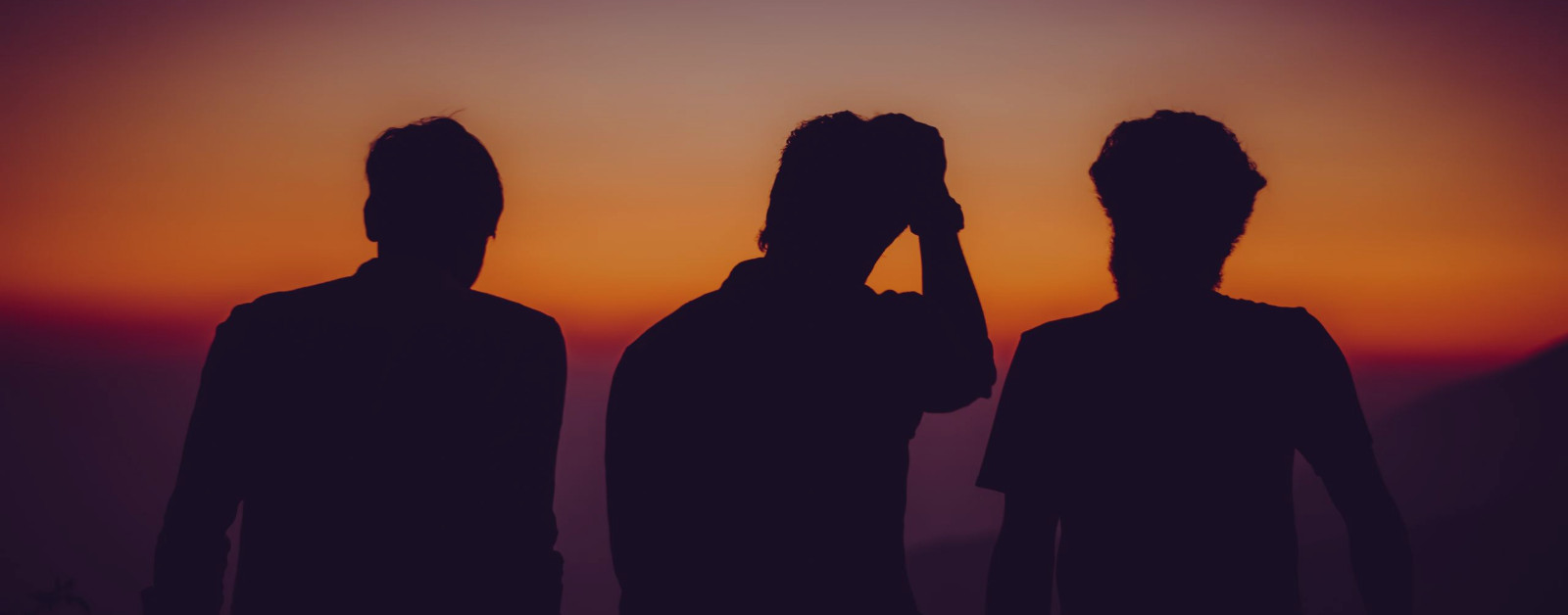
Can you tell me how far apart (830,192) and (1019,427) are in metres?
0.85

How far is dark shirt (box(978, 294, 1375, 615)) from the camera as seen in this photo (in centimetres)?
217

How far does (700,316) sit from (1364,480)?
1.56 m

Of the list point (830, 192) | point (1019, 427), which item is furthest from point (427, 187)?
point (1019, 427)

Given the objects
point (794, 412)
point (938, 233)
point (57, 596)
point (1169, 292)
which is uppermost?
point (938, 233)

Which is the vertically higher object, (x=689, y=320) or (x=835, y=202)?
(x=835, y=202)

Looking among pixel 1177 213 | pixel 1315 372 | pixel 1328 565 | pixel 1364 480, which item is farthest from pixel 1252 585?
pixel 1328 565

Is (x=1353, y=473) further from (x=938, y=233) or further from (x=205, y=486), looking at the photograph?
(x=205, y=486)

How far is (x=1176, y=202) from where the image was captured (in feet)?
7.54

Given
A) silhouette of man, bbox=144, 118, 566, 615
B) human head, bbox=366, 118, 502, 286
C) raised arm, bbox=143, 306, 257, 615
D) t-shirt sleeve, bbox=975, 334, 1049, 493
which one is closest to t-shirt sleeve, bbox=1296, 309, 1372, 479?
t-shirt sleeve, bbox=975, 334, 1049, 493

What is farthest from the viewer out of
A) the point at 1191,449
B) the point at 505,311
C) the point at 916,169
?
the point at 505,311

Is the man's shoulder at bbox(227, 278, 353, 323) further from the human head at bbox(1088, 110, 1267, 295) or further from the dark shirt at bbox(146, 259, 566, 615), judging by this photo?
the human head at bbox(1088, 110, 1267, 295)

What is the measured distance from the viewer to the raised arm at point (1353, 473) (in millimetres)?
2164

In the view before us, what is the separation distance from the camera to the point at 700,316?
190cm

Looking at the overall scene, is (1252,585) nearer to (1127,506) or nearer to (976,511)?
(1127,506)
